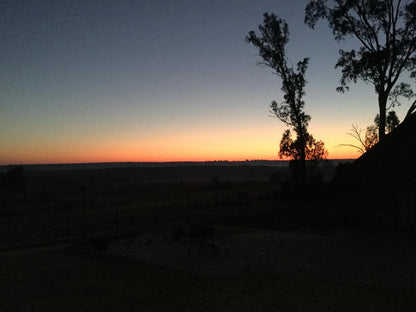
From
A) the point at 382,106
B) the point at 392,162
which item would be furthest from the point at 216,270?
the point at 382,106

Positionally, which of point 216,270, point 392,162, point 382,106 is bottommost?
point 216,270

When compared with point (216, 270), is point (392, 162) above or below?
above

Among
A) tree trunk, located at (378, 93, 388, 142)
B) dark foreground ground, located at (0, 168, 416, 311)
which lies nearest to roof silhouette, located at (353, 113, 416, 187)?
dark foreground ground, located at (0, 168, 416, 311)

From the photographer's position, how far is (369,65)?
25328 mm

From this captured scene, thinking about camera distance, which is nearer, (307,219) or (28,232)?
(28,232)

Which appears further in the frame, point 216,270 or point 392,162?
point 392,162

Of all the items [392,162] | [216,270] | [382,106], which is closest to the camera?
[216,270]

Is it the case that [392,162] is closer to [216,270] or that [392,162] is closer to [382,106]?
[216,270]

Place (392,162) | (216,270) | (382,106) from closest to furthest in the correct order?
(216,270), (392,162), (382,106)

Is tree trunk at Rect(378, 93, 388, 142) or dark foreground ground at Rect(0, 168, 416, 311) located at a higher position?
tree trunk at Rect(378, 93, 388, 142)

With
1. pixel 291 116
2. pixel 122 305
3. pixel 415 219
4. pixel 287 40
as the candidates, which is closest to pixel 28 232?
pixel 122 305

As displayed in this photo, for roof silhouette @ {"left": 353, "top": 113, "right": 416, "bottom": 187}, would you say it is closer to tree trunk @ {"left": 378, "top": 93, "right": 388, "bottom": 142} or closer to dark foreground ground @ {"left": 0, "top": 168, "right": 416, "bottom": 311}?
dark foreground ground @ {"left": 0, "top": 168, "right": 416, "bottom": 311}

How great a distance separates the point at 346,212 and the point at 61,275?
42.8ft

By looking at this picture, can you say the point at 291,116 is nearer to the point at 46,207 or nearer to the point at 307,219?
the point at 307,219
